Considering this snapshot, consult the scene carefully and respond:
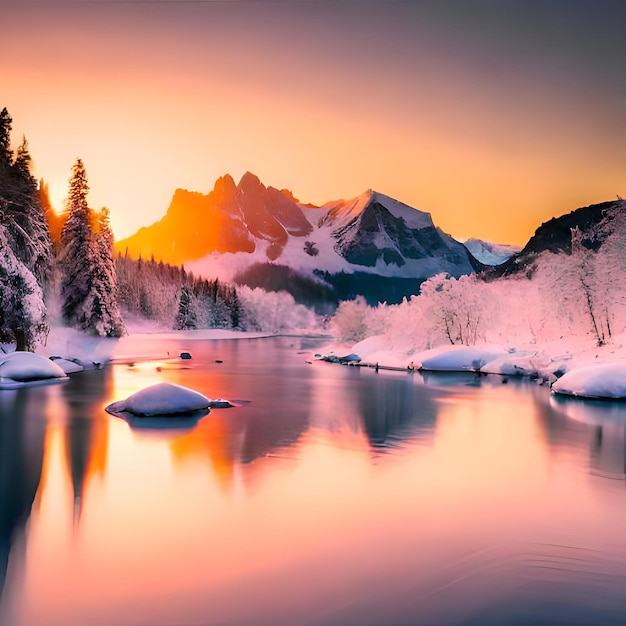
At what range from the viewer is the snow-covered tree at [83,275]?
59.0 meters

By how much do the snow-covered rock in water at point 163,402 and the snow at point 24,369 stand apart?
13749 millimetres

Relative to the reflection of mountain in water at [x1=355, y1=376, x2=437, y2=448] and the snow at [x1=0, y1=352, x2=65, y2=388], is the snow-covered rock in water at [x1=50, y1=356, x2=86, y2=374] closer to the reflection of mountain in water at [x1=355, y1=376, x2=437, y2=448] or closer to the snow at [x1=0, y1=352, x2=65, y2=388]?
the snow at [x1=0, y1=352, x2=65, y2=388]

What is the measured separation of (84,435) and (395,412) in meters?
13.5

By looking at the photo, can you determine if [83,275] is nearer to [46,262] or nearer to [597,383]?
[46,262]

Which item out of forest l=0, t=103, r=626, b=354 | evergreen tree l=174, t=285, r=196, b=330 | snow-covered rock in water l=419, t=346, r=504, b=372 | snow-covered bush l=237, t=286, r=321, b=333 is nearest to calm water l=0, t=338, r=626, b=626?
forest l=0, t=103, r=626, b=354

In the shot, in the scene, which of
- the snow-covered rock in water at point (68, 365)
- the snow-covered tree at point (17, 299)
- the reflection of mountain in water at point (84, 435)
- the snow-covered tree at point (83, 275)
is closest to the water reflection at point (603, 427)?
the reflection of mountain in water at point (84, 435)

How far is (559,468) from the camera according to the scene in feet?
55.5

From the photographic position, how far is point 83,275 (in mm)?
59188

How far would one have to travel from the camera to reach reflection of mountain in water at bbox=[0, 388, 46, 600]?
35.7 ft

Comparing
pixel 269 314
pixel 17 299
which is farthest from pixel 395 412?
pixel 269 314

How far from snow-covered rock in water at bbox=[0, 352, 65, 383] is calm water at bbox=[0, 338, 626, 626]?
1076 cm

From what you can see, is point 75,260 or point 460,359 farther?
point 75,260

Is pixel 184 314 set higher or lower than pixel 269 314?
lower

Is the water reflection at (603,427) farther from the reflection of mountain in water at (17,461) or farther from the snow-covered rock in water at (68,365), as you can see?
the snow-covered rock in water at (68,365)
